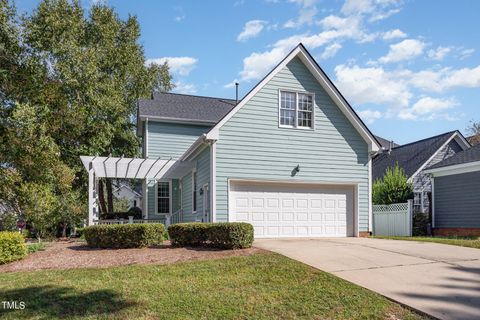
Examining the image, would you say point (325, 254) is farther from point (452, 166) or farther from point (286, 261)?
point (452, 166)

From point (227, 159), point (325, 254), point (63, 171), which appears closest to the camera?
point (325, 254)

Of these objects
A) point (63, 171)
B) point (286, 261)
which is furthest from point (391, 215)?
point (63, 171)

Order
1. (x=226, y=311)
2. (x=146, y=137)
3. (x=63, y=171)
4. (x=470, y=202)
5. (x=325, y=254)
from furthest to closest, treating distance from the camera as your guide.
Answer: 1. (x=146, y=137)
2. (x=470, y=202)
3. (x=63, y=171)
4. (x=325, y=254)
5. (x=226, y=311)

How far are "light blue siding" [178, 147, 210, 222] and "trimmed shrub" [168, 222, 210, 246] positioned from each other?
301 cm

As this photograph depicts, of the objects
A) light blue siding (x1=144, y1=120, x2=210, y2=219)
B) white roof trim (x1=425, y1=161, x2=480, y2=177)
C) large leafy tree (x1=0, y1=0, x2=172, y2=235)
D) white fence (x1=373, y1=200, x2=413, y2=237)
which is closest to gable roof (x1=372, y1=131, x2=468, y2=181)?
white roof trim (x1=425, y1=161, x2=480, y2=177)

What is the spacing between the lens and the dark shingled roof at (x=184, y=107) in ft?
75.1

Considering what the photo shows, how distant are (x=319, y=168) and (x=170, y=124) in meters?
9.91

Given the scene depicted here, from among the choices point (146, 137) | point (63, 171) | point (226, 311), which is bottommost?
point (226, 311)

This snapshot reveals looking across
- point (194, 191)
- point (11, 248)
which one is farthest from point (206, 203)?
point (11, 248)

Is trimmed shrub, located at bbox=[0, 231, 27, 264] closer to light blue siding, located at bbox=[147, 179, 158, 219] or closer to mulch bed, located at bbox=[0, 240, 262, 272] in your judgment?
mulch bed, located at bbox=[0, 240, 262, 272]

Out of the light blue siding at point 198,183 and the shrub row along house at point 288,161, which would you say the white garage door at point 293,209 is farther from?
the light blue siding at point 198,183

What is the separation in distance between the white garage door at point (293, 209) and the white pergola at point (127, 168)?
409 centimetres

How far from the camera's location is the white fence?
784 inches

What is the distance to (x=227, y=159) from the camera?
15.0 metres
